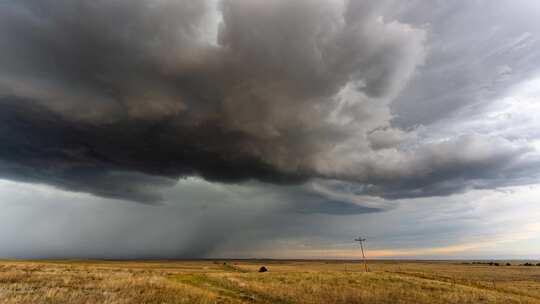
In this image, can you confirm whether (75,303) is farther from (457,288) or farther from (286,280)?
(457,288)

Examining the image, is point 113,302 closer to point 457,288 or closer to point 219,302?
point 219,302

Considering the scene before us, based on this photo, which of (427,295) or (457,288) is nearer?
(427,295)

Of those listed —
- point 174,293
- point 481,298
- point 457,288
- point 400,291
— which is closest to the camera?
point 174,293

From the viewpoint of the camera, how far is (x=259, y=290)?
1236 inches

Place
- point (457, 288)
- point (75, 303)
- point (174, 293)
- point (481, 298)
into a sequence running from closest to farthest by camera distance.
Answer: point (75, 303) → point (174, 293) → point (481, 298) → point (457, 288)

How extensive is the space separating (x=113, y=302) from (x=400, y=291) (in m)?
29.3

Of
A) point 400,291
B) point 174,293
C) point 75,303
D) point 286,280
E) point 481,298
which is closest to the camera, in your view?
point 75,303

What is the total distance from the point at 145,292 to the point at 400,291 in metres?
26.8

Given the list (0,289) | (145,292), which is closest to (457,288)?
(145,292)

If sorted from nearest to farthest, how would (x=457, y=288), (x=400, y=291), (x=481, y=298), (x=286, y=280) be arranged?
(x=481, y=298) < (x=400, y=291) < (x=457, y=288) < (x=286, y=280)

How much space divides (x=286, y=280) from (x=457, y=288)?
839 inches

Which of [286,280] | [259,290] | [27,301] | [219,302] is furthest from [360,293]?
[27,301]

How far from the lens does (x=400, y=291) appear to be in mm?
33812

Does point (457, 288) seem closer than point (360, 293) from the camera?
No
